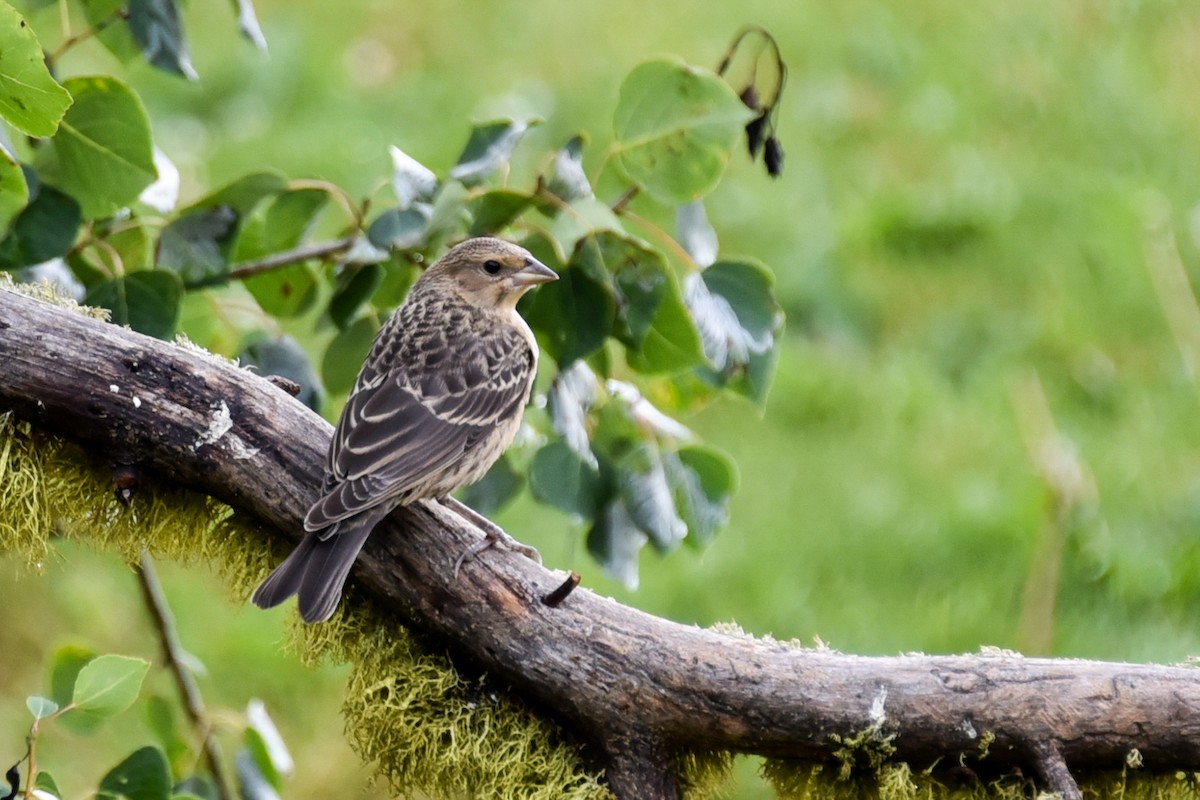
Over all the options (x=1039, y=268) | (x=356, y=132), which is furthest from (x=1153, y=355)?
(x=356, y=132)

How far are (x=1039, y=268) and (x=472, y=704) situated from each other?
16.0 ft

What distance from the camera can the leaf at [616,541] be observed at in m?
3.47

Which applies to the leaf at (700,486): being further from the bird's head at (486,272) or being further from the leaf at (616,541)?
the bird's head at (486,272)

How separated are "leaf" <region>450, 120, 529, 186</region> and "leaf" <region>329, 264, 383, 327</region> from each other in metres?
0.34

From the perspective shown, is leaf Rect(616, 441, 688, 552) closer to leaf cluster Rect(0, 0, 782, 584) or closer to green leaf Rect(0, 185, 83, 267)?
leaf cluster Rect(0, 0, 782, 584)

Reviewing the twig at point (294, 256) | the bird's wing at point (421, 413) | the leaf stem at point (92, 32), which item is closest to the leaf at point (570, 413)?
the bird's wing at point (421, 413)

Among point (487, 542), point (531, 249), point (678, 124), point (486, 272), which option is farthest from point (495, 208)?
point (486, 272)

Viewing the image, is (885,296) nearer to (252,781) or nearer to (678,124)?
(678,124)

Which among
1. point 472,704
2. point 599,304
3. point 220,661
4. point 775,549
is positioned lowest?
point 220,661

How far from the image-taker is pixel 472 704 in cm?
304

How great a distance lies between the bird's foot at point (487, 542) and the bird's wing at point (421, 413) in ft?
0.44

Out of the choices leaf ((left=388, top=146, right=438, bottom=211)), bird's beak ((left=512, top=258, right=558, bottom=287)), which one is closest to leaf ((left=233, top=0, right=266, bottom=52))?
leaf ((left=388, top=146, right=438, bottom=211))

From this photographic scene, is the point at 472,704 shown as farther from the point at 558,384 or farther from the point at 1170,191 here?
the point at 1170,191

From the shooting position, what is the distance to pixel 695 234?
3.45 metres
